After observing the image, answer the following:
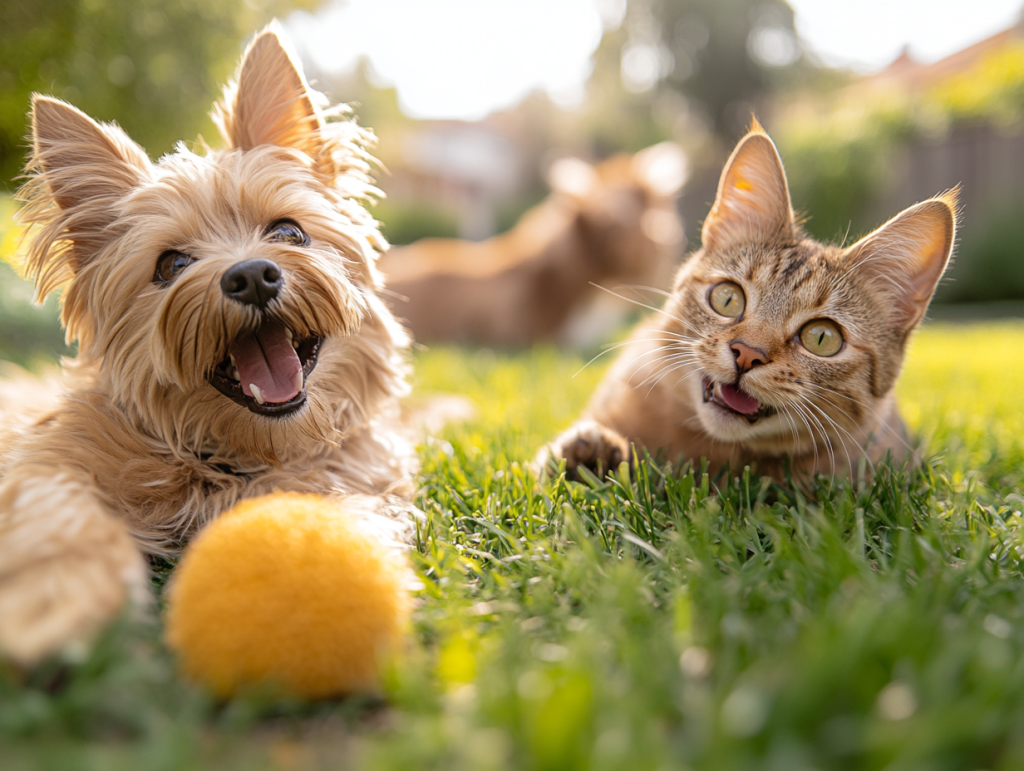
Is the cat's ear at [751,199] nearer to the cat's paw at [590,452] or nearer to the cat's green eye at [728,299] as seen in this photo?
the cat's green eye at [728,299]

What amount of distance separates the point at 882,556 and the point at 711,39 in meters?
34.0

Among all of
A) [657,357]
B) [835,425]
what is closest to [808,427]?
[835,425]

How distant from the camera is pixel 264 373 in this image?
2.12 meters

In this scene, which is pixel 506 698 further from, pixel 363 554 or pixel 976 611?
pixel 976 611

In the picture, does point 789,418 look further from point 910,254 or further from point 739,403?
point 910,254

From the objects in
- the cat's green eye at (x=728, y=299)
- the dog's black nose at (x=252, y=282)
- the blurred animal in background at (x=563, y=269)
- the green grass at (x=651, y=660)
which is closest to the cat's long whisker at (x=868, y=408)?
the green grass at (x=651, y=660)

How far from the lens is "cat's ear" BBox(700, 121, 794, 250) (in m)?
2.60

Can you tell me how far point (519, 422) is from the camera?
148 inches

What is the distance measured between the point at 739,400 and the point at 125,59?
5645mm

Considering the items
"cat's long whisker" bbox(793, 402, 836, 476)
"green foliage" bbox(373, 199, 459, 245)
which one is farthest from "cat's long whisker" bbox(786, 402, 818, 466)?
"green foliage" bbox(373, 199, 459, 245)

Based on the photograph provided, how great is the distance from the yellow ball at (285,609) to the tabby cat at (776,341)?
1.26m

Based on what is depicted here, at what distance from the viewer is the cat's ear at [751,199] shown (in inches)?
102

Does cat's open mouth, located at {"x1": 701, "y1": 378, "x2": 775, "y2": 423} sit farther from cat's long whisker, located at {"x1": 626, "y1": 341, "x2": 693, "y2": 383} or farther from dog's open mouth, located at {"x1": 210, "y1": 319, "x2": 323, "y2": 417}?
dog's open mouth, located at {"x1": 210, "y1": 319, "x2": 323, "y2": 417}

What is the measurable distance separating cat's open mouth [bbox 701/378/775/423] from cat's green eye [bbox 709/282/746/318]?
326 millimetres
